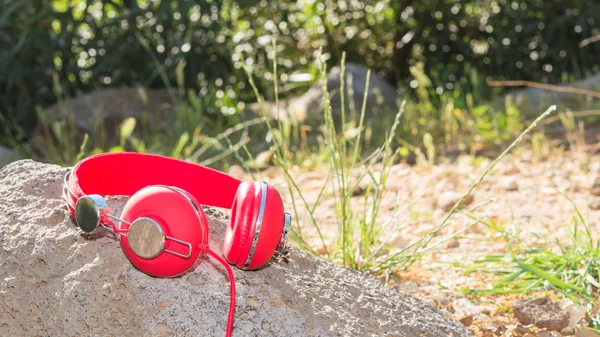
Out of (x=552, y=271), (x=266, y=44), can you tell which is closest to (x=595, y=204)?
(x=552, y=271)

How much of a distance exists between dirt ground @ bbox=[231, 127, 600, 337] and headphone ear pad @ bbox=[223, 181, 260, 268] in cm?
79

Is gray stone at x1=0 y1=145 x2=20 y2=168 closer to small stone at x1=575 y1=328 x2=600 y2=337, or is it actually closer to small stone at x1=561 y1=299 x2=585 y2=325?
small stone at x1=561 y1=299 x2=585 y2=325

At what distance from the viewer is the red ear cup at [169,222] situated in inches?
51.0

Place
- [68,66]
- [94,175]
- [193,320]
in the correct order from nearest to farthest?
[193,320] < [94,175] < [68,66]

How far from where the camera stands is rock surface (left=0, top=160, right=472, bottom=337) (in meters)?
1.42

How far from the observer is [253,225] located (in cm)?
134

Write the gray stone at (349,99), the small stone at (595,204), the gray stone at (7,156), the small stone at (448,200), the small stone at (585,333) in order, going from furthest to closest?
the gray stone at (349,99)
the gray stone at (7,156)
the small stone at (448,200)
the small stone at (595,204)
the small stone at (585,333)

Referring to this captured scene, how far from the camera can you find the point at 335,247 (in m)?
2.29

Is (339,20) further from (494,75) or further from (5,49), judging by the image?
(5,49)

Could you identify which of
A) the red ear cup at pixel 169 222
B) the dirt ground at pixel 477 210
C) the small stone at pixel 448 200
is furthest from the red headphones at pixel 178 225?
the small stone at pixel 448 200

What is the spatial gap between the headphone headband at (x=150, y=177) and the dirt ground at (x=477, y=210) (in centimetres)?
60

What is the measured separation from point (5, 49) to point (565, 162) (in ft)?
12.3

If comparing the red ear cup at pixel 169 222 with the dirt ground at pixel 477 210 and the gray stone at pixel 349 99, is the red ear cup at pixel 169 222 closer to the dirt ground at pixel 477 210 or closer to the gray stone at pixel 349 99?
the dirt ground at pixel 477 210

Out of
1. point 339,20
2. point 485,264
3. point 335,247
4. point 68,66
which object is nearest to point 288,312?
point 335,247
